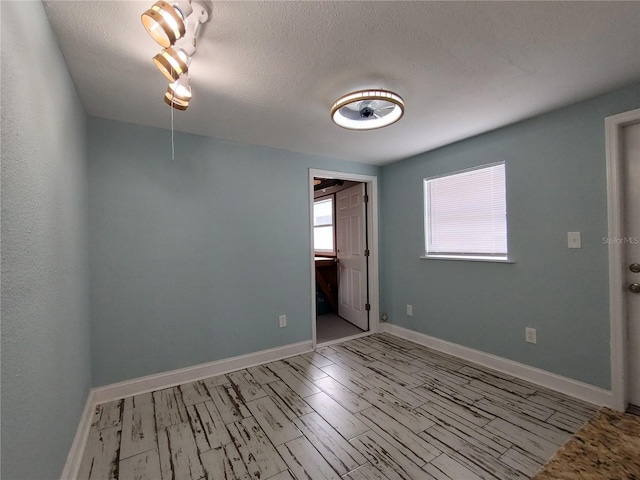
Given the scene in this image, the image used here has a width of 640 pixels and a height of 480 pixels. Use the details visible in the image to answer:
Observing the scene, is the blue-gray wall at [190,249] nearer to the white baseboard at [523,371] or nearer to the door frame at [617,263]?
the white baseboard at [523,371]

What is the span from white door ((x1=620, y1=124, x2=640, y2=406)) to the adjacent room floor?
244cm

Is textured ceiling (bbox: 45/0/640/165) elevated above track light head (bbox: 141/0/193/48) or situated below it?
above

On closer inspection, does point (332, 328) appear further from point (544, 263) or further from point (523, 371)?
point (544, 263)

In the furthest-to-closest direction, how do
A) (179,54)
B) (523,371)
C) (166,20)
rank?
(523,371), (179,54), (166,20)

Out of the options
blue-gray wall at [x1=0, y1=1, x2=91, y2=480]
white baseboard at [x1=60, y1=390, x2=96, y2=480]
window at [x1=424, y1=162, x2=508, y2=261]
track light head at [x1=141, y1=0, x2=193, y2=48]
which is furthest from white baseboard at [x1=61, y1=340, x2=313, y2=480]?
track light head at [x1=141, y1=0, x2=193, y2=48]

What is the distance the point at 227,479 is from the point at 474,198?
2.98 metres

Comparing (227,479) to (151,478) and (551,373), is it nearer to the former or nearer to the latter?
(151,478)

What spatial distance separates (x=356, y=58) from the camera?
1514 millimetres

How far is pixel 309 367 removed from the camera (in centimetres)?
272

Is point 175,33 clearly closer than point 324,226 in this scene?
Yes

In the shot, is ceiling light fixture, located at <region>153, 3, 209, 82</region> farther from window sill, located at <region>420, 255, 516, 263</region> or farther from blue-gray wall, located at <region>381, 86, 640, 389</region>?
window sill, located at <region>420, 255, 516, 263</region>

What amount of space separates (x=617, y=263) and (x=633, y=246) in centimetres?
16

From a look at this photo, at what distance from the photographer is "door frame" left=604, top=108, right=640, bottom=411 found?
1.88 metres

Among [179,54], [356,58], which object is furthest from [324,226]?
[179,54]
